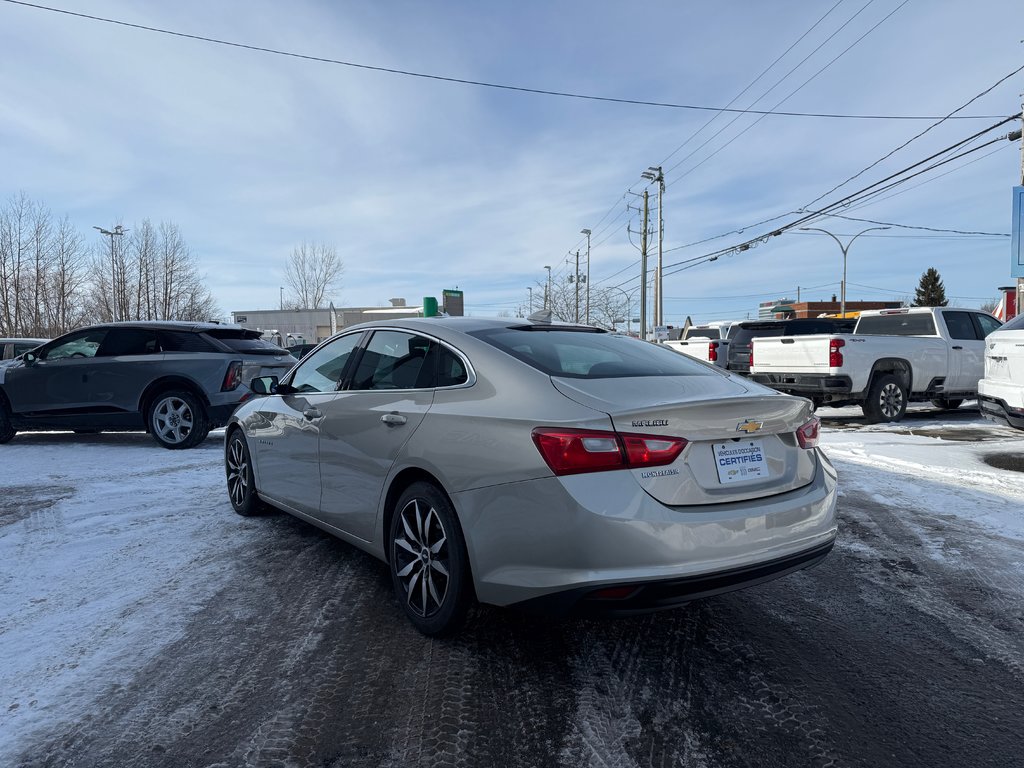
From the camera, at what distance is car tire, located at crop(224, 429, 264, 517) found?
16.8ft

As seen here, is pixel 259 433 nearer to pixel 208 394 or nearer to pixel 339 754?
pixel 339 754

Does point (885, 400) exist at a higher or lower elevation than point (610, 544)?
higher

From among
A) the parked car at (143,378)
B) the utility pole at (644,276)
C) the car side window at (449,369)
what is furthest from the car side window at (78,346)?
the utility pole at (644,276)

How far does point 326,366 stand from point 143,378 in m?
5.53

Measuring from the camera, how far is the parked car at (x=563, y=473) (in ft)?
8.05

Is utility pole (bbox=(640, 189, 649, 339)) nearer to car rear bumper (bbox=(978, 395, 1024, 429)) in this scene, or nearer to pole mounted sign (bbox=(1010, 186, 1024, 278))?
pole mounted sign (bbox=(1010, 186, 1024, 278))

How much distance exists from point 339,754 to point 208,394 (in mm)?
7170

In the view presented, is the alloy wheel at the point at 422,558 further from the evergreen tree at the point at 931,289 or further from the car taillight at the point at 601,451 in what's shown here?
the evergreen tree at the point at 931,289

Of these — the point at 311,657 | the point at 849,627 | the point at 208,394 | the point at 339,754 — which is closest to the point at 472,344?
the point at 311,657

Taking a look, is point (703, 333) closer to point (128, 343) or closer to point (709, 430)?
point (128, 343)

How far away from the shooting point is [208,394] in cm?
848

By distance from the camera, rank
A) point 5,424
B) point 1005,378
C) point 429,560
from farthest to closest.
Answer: point 5,424, point 1005,378, point 429,560

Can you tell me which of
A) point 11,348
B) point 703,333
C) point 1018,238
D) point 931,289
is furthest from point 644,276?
point 931,289

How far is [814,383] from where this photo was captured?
1052 centimetres
